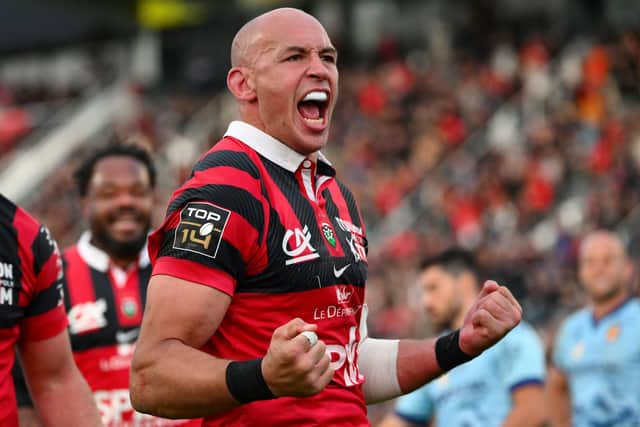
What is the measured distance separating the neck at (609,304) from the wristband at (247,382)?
526 cm

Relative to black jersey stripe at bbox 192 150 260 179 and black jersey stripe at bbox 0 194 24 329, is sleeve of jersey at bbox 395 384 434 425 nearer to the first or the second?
black jersey stripe at bbox 0 194 24 329

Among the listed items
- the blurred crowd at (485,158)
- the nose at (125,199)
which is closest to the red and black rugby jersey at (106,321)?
the nose at (125,199)

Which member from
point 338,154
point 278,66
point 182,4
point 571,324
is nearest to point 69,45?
point 182,4

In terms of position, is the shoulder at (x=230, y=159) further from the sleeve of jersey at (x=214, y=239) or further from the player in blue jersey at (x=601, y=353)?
the player in blue jersey at (x=601, y=353)

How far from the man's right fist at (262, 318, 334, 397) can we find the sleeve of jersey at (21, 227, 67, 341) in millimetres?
1318

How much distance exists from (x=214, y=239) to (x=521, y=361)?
4.20m

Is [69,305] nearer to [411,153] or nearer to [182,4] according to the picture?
[411,153]

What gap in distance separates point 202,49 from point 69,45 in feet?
16.2

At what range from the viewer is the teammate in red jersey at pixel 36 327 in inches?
161

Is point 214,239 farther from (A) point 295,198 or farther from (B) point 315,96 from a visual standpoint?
(B) point 315,96

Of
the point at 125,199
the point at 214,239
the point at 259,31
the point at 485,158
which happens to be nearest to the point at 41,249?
the point at 214,239

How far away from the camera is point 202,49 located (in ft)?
A: 102

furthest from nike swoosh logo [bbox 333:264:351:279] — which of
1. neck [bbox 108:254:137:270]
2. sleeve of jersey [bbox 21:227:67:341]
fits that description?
neck [bbox 108:254:137:270]

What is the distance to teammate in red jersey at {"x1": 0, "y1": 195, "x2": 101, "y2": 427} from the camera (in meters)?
4.09
